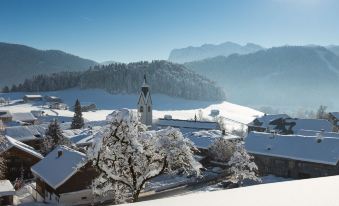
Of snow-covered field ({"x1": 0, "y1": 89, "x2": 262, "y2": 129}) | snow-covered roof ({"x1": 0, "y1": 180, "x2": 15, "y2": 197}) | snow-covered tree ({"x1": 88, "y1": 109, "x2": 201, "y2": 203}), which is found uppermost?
snow-covered tree ({"x1": 88, "y1": 109, "x2": 201, "y2": 203})

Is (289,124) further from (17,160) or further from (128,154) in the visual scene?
(128,154)

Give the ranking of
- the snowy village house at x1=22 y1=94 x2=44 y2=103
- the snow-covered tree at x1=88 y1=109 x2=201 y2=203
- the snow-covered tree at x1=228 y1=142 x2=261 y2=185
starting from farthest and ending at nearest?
the snowy village house at x1=22 y1=94 x2=44 y2=103 → the snow-covered tree at x1=228 y1=142 x2=261 y2=185 → the snow-covered tree at x1=88 y1=109 x2=201 y2=203

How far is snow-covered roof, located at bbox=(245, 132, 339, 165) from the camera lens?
113 feet

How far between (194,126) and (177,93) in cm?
8229

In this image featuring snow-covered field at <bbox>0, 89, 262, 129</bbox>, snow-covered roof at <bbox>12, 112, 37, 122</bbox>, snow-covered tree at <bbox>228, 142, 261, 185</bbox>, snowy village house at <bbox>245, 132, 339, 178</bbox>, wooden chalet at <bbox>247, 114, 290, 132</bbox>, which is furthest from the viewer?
snow-covered field at <bbox>0, 89, 262, 129</bbox>

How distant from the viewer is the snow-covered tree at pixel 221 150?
138 feet

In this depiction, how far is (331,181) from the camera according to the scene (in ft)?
12.1

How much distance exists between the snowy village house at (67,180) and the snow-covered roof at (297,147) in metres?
20.2

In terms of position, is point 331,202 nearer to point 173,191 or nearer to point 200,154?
point 173,191

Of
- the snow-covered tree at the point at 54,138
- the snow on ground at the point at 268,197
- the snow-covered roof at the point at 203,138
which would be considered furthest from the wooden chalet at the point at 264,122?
the snow on ground at the point at 268,197

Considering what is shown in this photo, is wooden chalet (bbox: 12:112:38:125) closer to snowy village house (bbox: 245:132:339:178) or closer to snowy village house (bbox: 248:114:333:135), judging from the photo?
snowy village house (bbox: 248:114:333:135)

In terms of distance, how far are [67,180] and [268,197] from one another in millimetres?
24804

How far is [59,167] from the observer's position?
90.8 ft

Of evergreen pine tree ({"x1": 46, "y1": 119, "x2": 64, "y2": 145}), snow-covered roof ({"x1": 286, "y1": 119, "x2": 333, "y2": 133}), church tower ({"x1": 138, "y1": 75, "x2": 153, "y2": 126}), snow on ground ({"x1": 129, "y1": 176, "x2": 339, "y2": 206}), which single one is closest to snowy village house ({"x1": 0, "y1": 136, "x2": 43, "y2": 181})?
evergreen pine tree ({"x1": 46, "y1": 119, "x2": 64, "y2": 145})
